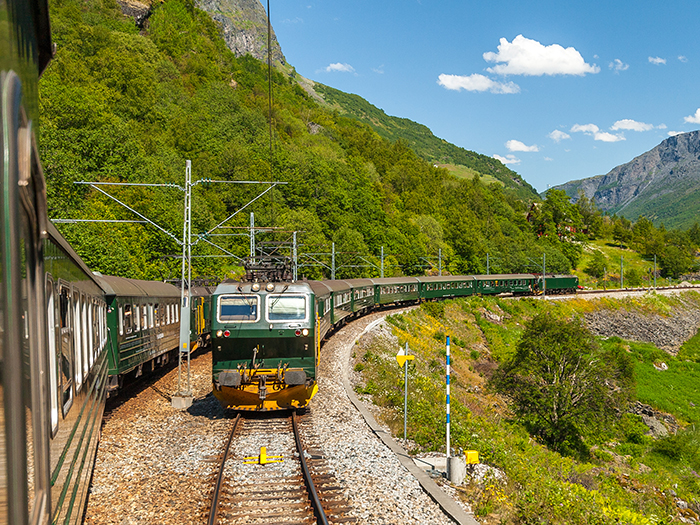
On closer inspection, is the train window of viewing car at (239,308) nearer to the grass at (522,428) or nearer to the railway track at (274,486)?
the railway track at (274,486)

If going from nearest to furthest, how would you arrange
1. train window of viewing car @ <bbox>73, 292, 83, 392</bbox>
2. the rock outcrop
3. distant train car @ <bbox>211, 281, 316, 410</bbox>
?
train window of viewing car @ <bbox>73, 292, 83, 392</bbox>
distant train car @ <bbox>211, 281, 316, 410</bbox>
the rock outcrop

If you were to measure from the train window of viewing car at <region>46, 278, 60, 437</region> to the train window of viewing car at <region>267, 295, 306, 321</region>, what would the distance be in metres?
9.01

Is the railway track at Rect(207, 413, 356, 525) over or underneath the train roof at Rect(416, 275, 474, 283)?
underneath

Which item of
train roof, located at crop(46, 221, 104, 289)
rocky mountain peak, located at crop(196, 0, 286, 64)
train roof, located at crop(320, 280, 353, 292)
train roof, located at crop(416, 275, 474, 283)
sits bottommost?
train roof, located at crop(416, 275, 474, 283)

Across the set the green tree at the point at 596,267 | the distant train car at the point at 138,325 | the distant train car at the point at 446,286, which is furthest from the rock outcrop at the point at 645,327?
the distant train car at the point at 138,325

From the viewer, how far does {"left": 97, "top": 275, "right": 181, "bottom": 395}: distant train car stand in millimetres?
12867

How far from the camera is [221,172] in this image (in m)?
69.0

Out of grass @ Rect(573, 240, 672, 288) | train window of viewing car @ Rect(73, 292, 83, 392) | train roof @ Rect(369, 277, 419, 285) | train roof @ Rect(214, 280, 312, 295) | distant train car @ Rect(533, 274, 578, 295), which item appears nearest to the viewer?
train window of viewing car @ Rect(73, 292, 83, 392)

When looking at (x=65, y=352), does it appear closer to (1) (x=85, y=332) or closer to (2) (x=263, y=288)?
(1) (x=85, y=332)

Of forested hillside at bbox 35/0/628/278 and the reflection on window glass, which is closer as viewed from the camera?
the reflection on window glass

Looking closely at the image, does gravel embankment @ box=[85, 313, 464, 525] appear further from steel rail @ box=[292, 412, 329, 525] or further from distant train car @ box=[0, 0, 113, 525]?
distant train car @ box=[0, 0, 113, 525]

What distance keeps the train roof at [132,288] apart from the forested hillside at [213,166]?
164cm

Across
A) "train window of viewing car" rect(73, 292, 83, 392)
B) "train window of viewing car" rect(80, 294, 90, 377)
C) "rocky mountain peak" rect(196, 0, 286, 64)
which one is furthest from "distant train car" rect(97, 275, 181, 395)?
"rocky mountain peak" rect(196, 0, 286, 64)

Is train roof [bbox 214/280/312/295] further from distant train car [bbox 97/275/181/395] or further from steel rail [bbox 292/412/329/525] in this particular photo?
steel rail [bbox 292/412/329/525]
